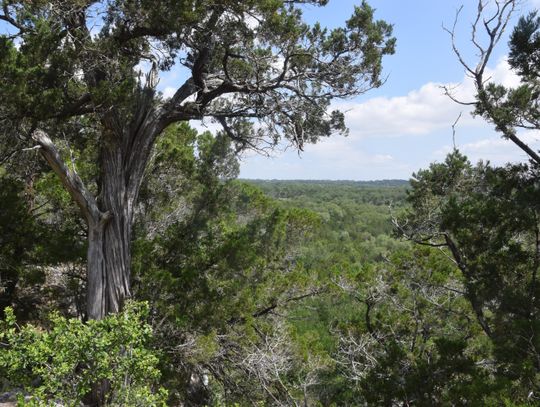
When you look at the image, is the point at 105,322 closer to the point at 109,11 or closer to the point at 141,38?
the point at 109,11

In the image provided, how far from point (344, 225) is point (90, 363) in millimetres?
60715

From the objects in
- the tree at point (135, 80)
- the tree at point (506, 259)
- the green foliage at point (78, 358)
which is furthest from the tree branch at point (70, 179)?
the tree at point (506, 259)

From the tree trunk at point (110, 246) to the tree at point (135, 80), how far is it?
0.04 ft

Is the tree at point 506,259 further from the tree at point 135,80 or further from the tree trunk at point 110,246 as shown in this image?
the tree trunk at point 110,246

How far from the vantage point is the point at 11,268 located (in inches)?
233

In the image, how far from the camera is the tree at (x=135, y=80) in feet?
13.9

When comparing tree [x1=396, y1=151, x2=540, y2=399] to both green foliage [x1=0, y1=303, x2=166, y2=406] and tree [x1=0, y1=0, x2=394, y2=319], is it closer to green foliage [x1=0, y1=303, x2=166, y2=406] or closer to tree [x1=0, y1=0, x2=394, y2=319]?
tree [x1=0, y1=0, x2=394, y2=319]

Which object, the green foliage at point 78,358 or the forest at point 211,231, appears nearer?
the green foliage at point 78,358

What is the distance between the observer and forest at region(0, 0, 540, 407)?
4047 mm

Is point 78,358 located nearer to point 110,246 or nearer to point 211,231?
point 110,246

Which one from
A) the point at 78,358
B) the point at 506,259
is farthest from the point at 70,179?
the point at 506,259

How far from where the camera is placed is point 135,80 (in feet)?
16.9

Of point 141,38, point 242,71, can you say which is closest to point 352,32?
point 242,71

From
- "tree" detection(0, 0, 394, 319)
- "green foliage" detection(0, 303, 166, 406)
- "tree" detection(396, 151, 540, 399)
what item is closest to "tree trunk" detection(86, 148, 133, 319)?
"tree" detection(0, 0, 394, 319)
